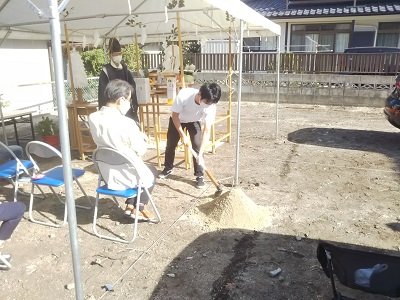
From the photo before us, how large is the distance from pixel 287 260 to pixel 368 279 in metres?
1.22

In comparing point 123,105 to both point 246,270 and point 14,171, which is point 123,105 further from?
point 246,270

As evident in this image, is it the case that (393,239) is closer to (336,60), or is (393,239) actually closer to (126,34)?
(126,34)

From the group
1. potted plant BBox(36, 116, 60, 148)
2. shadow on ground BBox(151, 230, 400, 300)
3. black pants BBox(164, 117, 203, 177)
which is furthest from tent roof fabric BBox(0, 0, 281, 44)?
shadow on ground BBox(151, 230, 400, 300)

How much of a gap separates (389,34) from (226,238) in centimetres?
1411

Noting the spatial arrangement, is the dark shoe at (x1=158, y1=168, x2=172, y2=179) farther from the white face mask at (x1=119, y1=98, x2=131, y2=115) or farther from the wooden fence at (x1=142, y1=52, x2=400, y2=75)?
the wooden fence at (x1=142, y1=52, x2=400, y2=75)

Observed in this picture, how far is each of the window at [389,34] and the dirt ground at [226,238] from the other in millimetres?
10242

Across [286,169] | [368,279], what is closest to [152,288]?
[368,279]

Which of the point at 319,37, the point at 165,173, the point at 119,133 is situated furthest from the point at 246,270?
the point at 319,37

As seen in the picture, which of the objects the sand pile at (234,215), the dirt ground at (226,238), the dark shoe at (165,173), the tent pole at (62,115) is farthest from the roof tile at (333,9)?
the tent pole at (62,115)

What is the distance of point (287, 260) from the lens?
302 cm

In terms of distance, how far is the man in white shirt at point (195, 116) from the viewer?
13.2ft

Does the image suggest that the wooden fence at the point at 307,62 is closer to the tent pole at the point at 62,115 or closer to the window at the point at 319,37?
the window at the point at 319,37

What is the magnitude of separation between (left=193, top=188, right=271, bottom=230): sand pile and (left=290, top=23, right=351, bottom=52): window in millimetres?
12588

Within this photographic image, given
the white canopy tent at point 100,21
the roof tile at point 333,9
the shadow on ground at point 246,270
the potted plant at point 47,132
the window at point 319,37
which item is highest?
the roof tile at point 333,9
